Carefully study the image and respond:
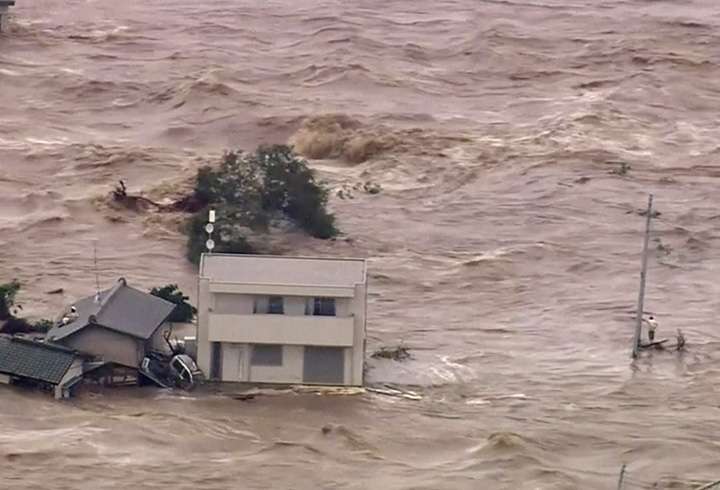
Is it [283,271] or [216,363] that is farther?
[283,271]

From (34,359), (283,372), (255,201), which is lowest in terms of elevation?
(283,372)

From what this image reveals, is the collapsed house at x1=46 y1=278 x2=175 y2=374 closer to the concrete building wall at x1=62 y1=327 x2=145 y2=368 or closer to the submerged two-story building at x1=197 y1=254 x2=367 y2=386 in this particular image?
the concrete building wall at x1=62 y1=327 x2=145 y2=368

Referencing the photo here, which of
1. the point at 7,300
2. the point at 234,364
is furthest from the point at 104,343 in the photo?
the point at 7,300

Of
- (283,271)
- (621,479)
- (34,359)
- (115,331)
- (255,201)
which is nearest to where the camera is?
(621,479)

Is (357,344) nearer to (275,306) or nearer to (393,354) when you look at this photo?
(275,306)

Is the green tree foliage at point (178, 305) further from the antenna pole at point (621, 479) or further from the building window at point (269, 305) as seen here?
the antenna pole at point (621, 479)

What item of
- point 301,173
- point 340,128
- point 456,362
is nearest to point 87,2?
point 340,128

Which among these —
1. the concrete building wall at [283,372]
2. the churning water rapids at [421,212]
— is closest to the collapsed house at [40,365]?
the churning water rapids at [421,212]

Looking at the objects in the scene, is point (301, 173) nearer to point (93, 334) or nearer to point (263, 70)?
point (93, 334)
